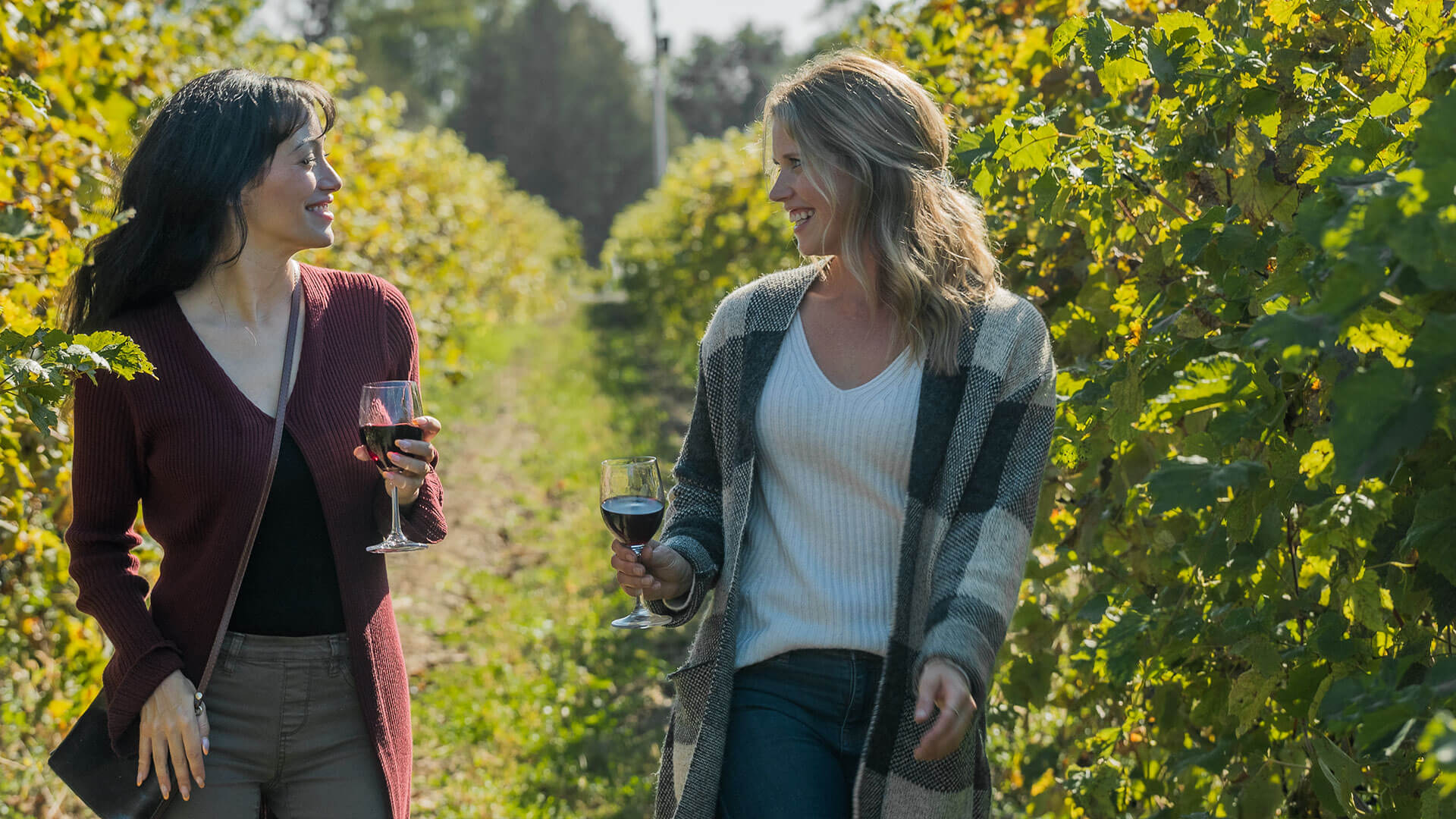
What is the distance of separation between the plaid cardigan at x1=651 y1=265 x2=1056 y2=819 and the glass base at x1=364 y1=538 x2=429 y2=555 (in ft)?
1.41

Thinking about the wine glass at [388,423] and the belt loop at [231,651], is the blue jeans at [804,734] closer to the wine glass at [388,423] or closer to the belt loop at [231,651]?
the wine glass at [388,423]

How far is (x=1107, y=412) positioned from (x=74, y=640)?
307 centimetres

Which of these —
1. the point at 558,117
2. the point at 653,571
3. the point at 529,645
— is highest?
the point at 653,571

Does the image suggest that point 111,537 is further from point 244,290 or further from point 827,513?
point 827,513

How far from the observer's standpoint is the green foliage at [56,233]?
225cm

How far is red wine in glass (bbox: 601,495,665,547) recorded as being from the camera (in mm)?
2145

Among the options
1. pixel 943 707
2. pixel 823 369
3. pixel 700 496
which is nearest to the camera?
pixel 943 707

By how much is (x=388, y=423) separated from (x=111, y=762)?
2.34 feet

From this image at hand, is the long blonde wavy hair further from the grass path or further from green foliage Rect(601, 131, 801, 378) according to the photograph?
green foliage Rect(601, 131, 801, 378)

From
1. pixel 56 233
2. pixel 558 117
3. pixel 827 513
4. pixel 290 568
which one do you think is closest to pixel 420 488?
pixel 290 568

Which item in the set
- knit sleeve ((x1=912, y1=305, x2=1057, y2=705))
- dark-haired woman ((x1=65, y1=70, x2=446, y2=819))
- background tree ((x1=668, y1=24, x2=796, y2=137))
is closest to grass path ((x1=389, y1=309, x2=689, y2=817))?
dark-haired woman ((x1=65, y1=70, x2=446, y2=819))

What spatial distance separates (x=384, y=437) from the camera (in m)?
2.25

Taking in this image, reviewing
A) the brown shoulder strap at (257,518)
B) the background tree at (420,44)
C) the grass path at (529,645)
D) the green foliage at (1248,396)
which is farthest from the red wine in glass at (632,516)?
the background tree at (420,44)

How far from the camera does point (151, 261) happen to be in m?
2.32
